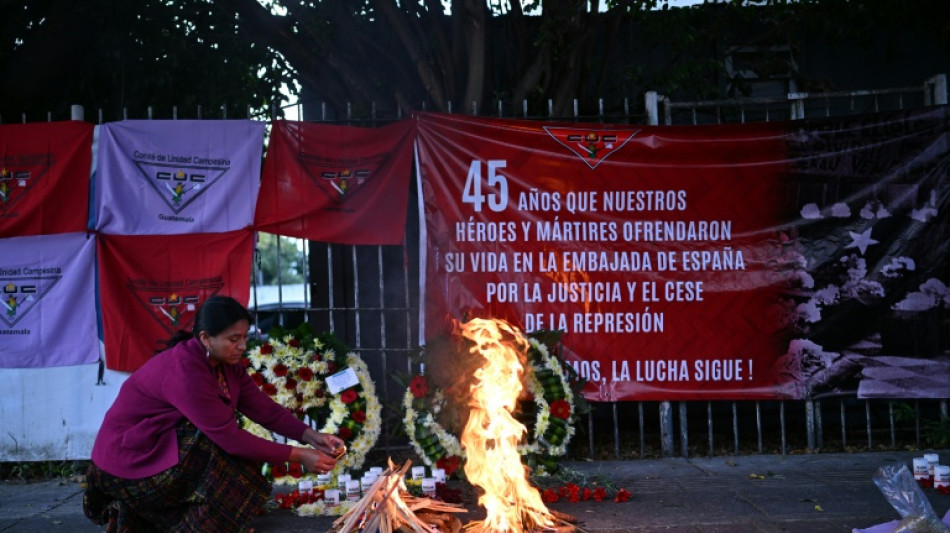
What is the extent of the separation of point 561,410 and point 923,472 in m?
2.54

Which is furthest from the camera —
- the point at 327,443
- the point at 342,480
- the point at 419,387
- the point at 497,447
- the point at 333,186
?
the point at 333,186

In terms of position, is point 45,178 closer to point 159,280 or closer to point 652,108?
point 159,280

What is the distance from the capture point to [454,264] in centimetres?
720

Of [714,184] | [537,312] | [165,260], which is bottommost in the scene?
[537,312]

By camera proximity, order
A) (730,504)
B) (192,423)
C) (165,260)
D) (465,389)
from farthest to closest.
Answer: (165,260)
(465,389)
(730,504)
(192,423)

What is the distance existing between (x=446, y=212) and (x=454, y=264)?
43 cm

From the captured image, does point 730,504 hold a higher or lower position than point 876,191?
lower

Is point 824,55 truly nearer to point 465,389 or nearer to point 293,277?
point 465,389

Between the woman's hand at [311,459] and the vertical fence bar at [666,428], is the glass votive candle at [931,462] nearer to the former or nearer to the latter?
the vertical fence bar at [666,428]

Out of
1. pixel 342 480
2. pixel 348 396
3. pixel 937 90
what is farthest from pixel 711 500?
pixel 937 90

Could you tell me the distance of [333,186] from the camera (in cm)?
710

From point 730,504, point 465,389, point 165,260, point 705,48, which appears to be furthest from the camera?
point 705,48

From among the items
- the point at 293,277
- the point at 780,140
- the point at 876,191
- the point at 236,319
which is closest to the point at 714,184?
the point at 780,140

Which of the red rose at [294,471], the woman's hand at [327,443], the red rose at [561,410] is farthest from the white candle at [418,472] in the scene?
the woman's hand at [327,443]
